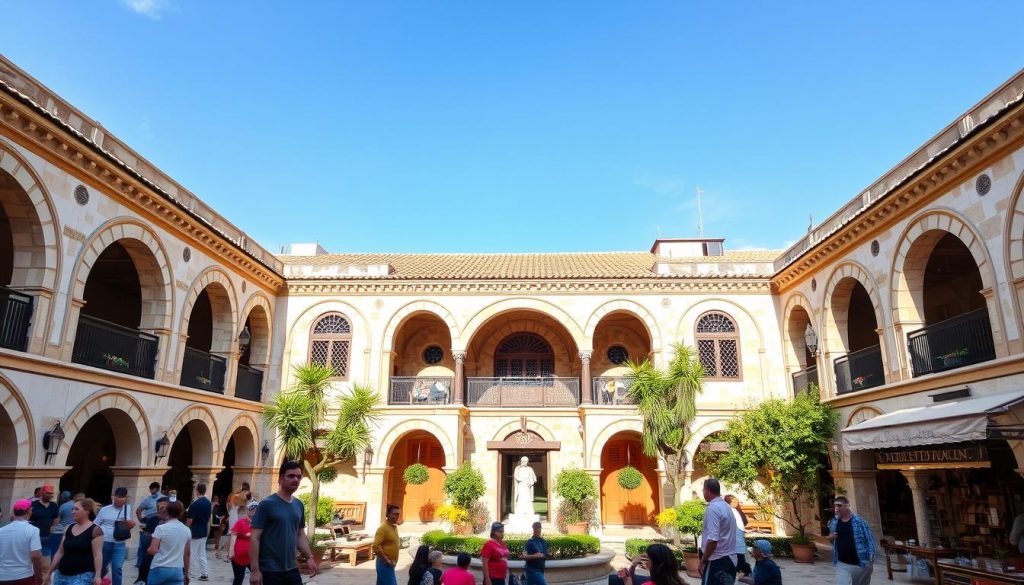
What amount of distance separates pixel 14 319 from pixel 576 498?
39.1 feet

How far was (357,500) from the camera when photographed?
16.9 meters

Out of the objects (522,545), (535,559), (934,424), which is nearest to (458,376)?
(522,545)

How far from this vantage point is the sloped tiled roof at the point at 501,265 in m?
17.9

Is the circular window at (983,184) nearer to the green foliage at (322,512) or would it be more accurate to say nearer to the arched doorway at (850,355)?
the arched doorway at (850,355)

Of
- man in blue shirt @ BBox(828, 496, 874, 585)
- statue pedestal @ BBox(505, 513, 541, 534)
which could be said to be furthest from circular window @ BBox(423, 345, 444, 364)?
man in blue shirt @ BBox(828, 496, 874, 585)

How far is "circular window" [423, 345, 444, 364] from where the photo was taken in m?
20.4

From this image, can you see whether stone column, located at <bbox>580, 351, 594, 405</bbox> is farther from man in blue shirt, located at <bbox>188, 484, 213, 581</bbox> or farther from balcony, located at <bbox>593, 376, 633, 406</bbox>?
man in blue shirt, located at <bbox>188, 484, 213, 581</bbox>

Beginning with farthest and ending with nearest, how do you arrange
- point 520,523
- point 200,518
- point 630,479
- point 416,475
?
point 416,475
point 630,479
point 520,523
point 200,518

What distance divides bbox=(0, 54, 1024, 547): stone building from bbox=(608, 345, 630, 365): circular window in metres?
0.07

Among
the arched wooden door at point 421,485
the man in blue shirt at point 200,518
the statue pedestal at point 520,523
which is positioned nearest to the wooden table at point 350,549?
the man in blue shirt at point 200,518

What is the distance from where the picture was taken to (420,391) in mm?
17734

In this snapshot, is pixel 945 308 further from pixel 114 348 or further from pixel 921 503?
pixel 114 348

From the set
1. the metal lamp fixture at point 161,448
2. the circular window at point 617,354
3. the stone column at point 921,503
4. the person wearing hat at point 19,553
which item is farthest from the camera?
the circular window at point 617,354

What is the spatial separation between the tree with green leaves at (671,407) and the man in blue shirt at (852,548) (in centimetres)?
668
